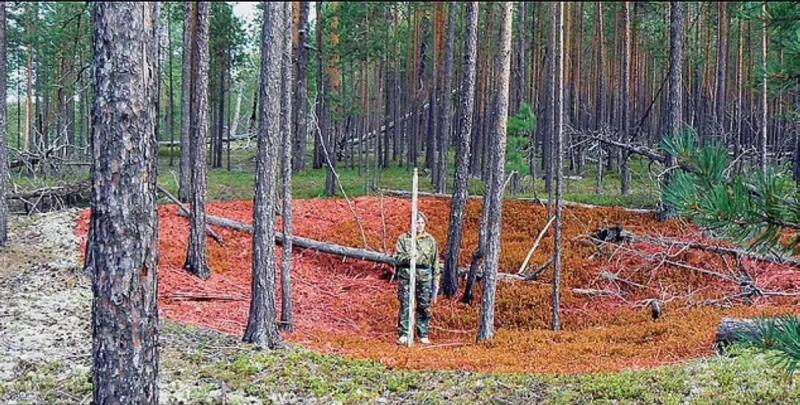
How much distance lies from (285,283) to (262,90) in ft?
8.81

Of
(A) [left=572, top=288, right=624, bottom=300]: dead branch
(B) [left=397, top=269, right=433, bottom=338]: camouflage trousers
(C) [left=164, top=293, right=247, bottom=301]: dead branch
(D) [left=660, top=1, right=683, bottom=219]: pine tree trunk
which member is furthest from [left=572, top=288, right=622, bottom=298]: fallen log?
(C) [left=164, top=293, right=247, bottom=301]: dead branch

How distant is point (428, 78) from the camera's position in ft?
105

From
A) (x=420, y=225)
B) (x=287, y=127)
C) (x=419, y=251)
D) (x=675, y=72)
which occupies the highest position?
(x=675, y=72)

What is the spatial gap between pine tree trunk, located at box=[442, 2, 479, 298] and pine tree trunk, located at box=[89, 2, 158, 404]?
21.9ft

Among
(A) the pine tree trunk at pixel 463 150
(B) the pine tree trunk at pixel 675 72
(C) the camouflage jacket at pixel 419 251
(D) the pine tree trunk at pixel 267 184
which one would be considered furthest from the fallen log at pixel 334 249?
(D) the pine tree trunk at pixel 267 184

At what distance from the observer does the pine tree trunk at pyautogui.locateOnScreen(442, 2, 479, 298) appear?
10.1m

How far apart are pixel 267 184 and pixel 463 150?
4243mm

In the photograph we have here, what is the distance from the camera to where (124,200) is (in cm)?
397

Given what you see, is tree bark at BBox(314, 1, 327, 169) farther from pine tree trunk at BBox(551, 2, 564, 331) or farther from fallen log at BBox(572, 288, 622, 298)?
pine tree trunk at BBox(551, 2, 564, 331)

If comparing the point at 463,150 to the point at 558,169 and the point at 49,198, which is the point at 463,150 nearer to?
the point at 558,169

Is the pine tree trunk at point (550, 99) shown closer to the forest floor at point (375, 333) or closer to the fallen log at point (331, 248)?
the forest floor at point (375, 333)

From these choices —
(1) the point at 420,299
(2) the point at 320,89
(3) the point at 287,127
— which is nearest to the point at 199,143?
(3) the point at 287,127

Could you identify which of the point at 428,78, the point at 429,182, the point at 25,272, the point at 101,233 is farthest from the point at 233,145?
the point at 101,233

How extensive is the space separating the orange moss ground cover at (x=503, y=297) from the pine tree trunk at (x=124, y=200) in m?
3.72
